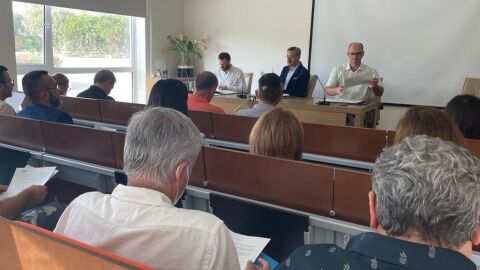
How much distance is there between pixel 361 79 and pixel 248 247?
13.3 feet

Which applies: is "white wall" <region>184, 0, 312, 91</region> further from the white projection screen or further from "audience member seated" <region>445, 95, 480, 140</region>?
"audience member seated" <region>445, 95, 480, 140</region>

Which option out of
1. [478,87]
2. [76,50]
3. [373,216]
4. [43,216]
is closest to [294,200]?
[373,216]

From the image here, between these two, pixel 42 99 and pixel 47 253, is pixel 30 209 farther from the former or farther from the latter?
pixel 42 99

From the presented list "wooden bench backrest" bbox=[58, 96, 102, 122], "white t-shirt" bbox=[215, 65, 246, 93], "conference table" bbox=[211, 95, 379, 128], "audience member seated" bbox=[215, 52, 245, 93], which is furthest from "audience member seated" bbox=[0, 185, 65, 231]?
"white t-shirt" bbox=[215, 65, 246, 93]

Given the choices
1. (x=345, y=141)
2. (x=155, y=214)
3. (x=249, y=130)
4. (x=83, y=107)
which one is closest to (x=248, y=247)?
(x=155, y=214)

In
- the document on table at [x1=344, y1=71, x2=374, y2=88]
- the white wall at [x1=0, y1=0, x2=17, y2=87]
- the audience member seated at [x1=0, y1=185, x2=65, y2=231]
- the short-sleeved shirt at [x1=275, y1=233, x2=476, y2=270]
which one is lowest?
the audience member seated at [x1=0, y1=185, x2=65, y2=231]

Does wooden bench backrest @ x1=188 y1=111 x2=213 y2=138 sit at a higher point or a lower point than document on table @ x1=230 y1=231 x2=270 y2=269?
higher

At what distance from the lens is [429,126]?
178 cm

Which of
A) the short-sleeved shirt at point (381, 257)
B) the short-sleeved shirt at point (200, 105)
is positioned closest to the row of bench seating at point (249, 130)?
the short-sleeved shirt at point (200, 105)

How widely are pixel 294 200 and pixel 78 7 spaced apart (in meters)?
5.07

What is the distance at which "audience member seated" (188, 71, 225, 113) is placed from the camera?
3422mm

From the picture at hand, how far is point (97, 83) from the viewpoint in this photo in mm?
4129

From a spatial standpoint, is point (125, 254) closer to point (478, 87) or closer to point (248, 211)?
point (248, 211)

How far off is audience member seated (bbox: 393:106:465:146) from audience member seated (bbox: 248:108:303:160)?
44cm
